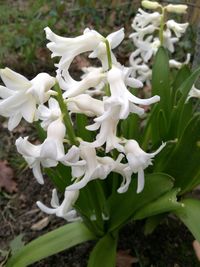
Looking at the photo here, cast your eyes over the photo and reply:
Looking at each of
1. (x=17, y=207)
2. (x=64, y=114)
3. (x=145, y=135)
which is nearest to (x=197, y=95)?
(x=145, y=135)

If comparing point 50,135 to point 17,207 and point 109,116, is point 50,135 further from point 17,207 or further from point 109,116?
point 17,207

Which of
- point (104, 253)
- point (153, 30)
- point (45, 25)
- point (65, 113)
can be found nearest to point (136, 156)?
point (65, 113)

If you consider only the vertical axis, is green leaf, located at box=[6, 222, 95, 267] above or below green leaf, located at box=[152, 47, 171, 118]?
below

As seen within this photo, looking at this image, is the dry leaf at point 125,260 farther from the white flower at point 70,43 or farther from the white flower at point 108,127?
the white flower at point 70,43

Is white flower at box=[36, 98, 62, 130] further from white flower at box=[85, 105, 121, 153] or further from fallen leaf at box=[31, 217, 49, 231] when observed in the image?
fallen leaf at box=[31, 217, 49, 231]

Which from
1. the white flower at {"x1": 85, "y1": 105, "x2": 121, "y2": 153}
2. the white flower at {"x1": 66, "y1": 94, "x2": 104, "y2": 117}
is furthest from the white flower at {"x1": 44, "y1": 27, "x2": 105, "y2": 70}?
the white flower at {"x1": 85, "y1": 105, "x2": 121, "y2": 153}

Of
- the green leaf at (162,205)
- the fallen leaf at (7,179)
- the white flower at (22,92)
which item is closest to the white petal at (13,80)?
the white flower at (22,92)
